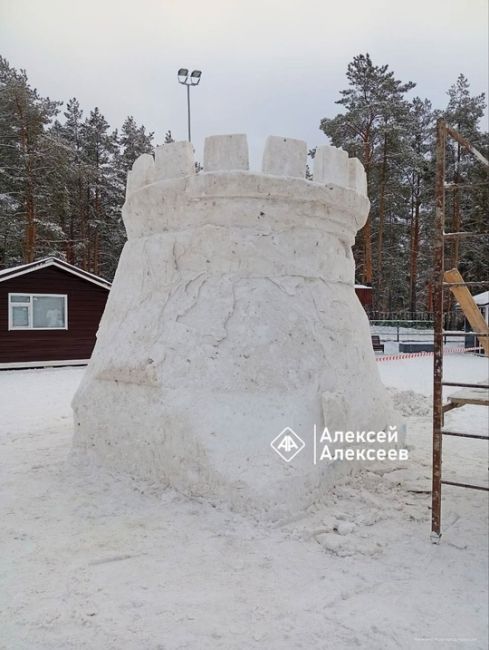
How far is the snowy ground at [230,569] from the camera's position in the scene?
227 centimetres

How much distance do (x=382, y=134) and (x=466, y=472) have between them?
23218 millimetres

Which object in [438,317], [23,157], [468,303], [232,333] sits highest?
[23,157]

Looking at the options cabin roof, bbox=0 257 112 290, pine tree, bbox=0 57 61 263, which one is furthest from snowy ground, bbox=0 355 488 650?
pine tree, bbox=0 57 61 263

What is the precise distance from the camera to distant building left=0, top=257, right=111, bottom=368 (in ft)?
46.5

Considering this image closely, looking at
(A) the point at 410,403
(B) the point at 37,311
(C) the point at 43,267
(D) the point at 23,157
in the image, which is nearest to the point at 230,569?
(A) the point at 410,403

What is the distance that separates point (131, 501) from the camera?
11.5 feet

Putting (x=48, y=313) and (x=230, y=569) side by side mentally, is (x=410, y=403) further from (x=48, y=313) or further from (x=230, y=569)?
(x=48, y=313)

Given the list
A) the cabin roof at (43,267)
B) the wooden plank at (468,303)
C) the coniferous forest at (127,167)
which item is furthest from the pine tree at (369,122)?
the wooden plank at (468,303)

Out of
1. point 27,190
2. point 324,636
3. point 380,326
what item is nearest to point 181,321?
point 324,636

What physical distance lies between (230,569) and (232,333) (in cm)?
162

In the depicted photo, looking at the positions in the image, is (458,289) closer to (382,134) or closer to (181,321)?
(181,321)

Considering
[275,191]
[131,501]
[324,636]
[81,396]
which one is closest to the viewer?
[324,636]

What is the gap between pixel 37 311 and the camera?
14789 millimetres

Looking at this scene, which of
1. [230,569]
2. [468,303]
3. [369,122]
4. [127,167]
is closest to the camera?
[230,569]
